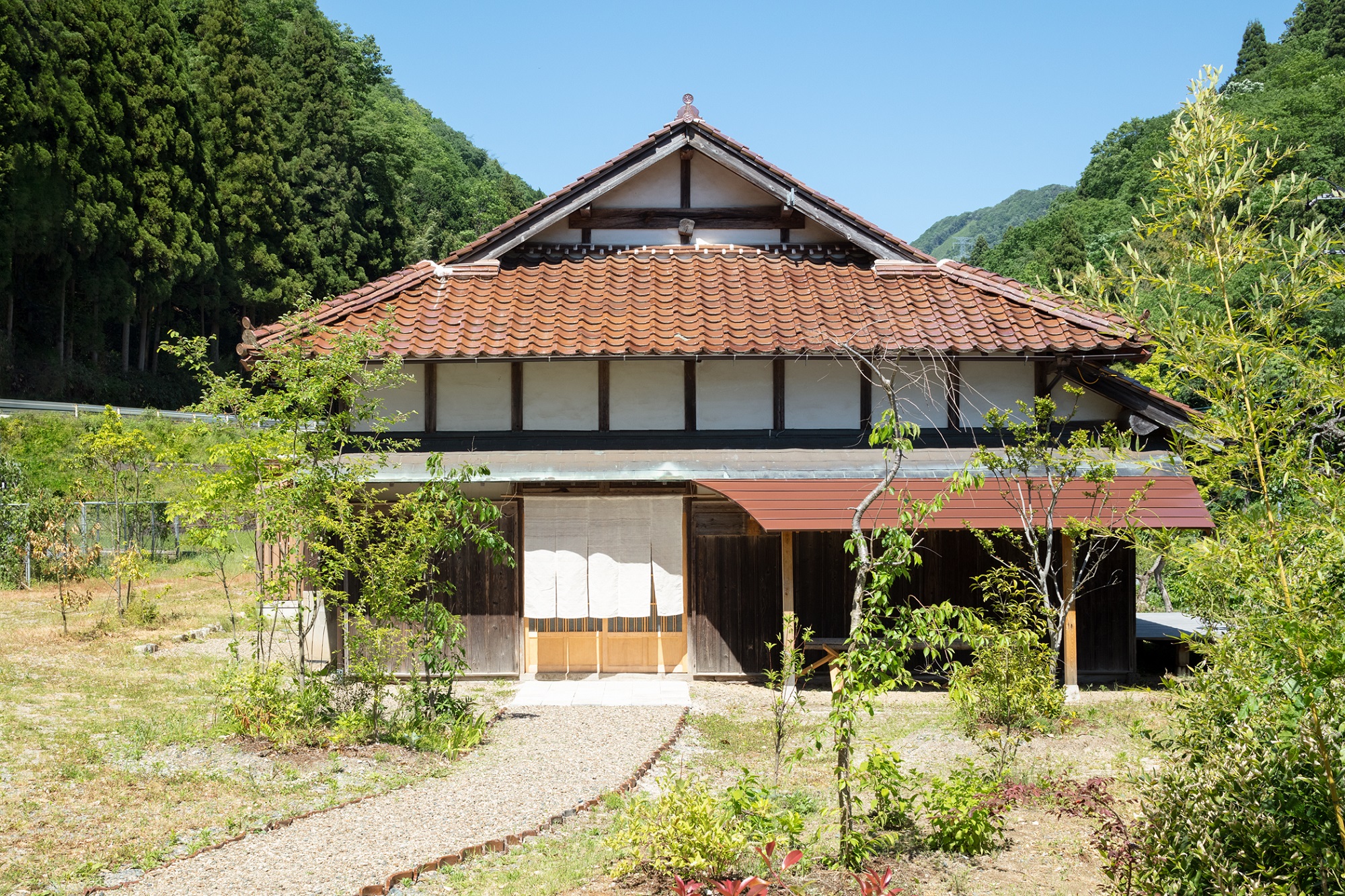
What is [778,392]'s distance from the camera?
43.3 ft

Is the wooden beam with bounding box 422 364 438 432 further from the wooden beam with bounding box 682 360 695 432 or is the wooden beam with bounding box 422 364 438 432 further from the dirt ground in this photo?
the dirt ground

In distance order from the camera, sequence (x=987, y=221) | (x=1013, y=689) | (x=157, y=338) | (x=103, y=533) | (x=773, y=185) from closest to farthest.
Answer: (x=1013, y=689) → (x=773, y=185) → (x=103, y=533) → (x=157, y=338) → (x=987, y=221)

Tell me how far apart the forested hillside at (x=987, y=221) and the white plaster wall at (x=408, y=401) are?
15686 cm

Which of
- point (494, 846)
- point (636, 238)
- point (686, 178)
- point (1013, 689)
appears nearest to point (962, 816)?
point (494, 846)

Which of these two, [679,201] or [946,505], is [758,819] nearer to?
[946,505]

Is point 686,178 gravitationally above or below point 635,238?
above

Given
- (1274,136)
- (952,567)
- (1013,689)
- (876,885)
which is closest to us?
(876,885)

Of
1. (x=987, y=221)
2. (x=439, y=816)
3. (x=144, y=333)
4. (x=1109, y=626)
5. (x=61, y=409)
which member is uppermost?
(x=987, y=221)

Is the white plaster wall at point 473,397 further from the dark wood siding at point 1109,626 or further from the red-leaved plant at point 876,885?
the red-leaved plant at point 876,885

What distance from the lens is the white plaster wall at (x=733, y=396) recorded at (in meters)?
13.2

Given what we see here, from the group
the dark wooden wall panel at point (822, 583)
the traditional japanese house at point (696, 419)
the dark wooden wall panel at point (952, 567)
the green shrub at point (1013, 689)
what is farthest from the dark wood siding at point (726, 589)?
the green shrub at point (1013, 689)

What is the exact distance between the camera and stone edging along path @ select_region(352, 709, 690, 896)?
20.2 feet

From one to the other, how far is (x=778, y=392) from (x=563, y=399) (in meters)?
3.01

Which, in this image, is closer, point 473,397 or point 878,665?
point 878,665
